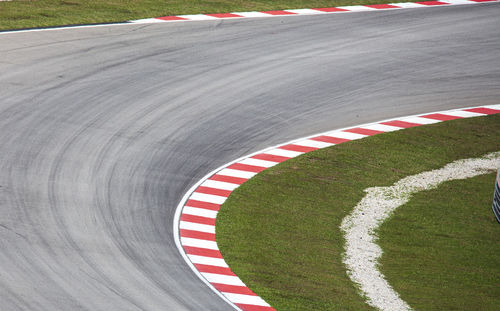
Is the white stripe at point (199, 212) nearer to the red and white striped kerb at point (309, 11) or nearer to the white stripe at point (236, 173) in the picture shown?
the white stripe at point (236, 173)

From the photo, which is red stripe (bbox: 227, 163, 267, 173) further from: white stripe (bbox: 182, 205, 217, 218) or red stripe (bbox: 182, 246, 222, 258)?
red stripe (bbox: 182, 246, 222, 258)

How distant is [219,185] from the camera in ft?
45.8

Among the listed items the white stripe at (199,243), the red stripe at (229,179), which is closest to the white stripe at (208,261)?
the white stripe at (199,243)

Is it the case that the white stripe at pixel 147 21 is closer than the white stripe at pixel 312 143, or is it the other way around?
the white stripe at pixel 312 143

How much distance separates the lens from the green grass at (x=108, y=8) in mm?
21750

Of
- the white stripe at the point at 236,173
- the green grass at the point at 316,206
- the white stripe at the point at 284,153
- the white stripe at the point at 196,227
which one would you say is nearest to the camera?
the green grass at the point at 316,206

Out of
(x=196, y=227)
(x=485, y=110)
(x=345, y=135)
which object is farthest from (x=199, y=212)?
(x=485, y=110)

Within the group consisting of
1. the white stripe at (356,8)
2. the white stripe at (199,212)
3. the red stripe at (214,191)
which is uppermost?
the white stripe at (356,8)

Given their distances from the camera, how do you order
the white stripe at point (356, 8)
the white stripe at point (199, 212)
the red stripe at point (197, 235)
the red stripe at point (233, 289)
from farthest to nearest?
the white stripe at point (356, 8) < the white stripe at point (199, 212) < the red stripe at point (197, 235) < the red stripe at point (233, 289)

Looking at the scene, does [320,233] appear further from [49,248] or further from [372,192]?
[49,248]

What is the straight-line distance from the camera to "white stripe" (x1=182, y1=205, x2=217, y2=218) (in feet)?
42.1

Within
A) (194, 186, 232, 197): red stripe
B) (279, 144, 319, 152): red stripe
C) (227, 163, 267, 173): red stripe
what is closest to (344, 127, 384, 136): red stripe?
(279, 144, 319, 152): red stripe

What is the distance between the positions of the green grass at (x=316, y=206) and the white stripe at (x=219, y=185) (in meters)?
0.28

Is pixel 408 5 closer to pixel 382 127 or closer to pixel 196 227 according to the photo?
pixel 382 127
